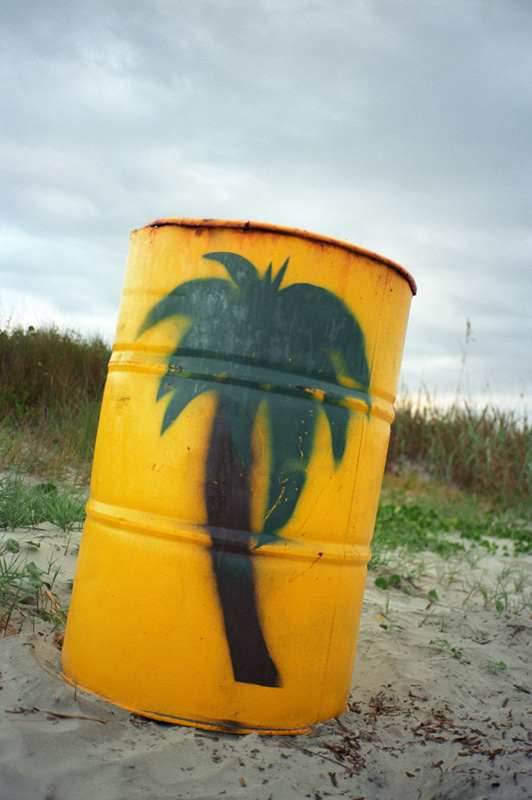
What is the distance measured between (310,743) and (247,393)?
0.93 m

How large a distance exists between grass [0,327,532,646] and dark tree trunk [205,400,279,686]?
79 centimetres

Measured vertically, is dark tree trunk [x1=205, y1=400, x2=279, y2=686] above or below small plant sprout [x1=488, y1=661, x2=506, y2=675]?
above

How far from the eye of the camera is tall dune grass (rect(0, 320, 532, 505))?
4.28m

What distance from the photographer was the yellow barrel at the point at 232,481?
1.61 m

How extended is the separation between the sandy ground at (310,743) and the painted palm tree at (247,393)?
0.22 meters

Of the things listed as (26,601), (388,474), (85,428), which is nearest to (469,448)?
(388,474)

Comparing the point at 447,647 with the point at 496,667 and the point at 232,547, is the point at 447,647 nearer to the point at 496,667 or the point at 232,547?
the point at 496,667

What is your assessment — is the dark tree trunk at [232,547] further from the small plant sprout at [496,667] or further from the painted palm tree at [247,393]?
the small plant sprout at [496,667]

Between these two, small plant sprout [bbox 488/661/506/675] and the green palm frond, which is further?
small plant sprout [bbox 488/661/506/675]

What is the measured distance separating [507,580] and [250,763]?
261cm

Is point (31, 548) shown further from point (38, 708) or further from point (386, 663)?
point (386, 663)

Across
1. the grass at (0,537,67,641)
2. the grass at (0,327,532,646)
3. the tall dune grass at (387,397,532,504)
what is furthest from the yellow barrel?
the tall dune grass at (387,397,532,504)

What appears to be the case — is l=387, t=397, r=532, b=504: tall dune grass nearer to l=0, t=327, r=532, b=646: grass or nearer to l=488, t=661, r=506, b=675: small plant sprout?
l=0, t=327, r=532, b=646: grass

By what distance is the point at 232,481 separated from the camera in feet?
5.28
